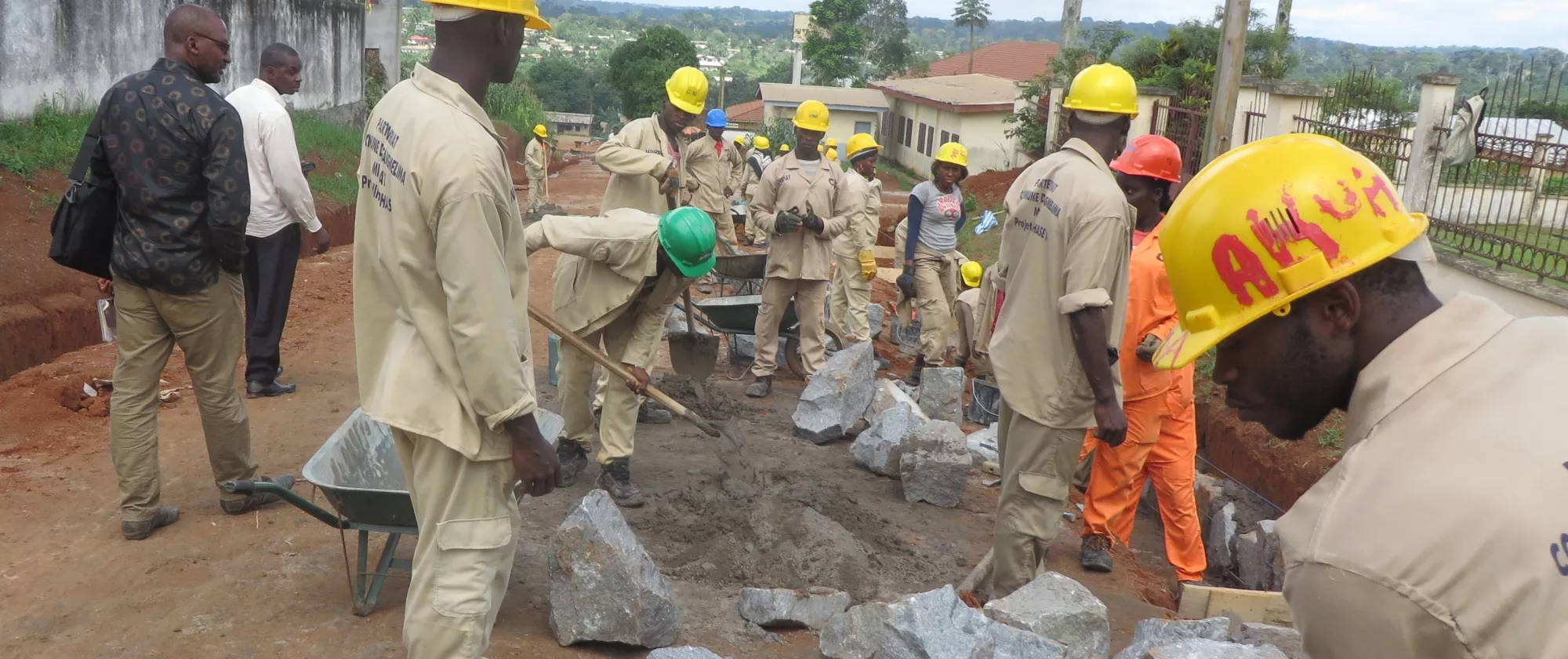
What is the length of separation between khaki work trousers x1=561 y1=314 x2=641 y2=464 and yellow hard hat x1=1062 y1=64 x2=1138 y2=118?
2361mm

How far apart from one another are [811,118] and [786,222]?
1.10m

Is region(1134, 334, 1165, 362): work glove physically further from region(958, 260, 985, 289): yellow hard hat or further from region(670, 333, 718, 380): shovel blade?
region(958, 260, 985, 289): yellow hard hat

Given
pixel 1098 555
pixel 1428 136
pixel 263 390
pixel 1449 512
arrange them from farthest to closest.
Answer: pixel 1428 136
pixel 263 390
pixel 1098 555
pixel 1449 512

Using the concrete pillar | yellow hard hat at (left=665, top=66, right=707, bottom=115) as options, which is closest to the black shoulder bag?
yellow hard hat at (left=665, top=66, right=707, bottom=115)

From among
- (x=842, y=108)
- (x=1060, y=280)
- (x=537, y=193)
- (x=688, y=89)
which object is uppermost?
(x=688, y=89)

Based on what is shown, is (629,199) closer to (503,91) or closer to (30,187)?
(30,187)

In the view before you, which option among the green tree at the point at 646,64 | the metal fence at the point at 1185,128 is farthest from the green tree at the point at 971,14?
the metal fence at the point at 1185,128

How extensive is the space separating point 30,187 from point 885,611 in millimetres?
7697

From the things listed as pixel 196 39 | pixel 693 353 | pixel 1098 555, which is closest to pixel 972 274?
pixel 693 353

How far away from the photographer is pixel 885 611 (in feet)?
11.9

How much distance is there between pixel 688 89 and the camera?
7184 millimetres

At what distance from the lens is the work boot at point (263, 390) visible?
6484mm

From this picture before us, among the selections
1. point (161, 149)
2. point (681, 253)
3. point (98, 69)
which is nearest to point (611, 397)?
point (681, 253)

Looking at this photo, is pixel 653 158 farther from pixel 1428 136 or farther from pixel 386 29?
pixel 386 29
